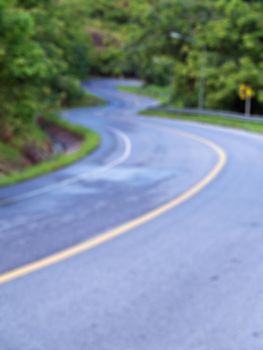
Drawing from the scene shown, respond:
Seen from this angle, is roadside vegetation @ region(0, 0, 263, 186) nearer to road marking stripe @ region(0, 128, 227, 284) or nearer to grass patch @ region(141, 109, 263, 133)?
grass patch @ region(141, 109, 263, 133)

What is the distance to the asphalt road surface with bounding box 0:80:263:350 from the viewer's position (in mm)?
4719

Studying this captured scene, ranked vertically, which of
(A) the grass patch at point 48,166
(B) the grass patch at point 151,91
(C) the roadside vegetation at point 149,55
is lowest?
(B) the grass patch at point 151,91

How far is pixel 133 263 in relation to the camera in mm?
6602

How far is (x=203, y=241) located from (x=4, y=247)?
2.41m

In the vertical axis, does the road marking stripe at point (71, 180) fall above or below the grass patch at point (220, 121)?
above

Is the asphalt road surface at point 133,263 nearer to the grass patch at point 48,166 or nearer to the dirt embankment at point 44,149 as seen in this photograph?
the grass patch at point 48,166

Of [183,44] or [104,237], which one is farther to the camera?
[183,44]

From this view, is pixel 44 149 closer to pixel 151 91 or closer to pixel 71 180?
pixel 71 180

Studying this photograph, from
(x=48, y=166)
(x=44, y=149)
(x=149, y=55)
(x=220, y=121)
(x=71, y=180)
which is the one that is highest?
(x=149, y=55)

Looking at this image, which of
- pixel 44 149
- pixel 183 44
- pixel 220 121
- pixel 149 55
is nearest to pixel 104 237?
pixel 44 149

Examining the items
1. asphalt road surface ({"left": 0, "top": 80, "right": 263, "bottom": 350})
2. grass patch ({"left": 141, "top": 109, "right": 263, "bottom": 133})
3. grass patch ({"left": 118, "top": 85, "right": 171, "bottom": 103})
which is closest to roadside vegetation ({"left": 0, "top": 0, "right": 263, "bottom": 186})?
grass patch ({"left": 141, "top": 109, "right": 263, "bottom": 133})

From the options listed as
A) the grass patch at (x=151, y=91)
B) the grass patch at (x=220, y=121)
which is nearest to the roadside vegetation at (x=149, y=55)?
the grass patch at (x=220, y=121)

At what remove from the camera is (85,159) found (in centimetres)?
1955

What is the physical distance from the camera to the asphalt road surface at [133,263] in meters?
4.72
